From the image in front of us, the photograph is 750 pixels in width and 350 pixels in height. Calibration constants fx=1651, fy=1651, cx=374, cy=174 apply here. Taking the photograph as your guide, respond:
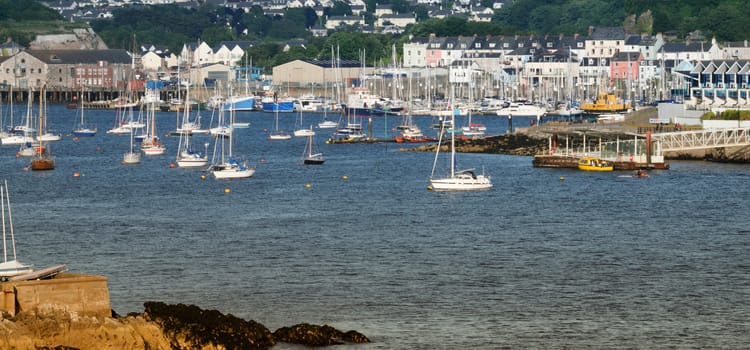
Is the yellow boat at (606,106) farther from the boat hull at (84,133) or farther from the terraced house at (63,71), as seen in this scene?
the terraced house at (63,71)

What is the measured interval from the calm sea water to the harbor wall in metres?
5.19

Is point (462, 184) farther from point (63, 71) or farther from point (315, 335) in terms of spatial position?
point (63, 71)

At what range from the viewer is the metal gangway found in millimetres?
61594

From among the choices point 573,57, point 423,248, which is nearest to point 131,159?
point 423,248

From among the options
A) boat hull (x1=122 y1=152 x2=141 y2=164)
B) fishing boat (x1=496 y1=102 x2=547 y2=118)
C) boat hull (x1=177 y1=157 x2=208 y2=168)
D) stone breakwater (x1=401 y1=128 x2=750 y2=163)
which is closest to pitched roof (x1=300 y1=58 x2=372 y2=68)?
fishing boat (x1=496 y1=102 x2=547 y2=118)

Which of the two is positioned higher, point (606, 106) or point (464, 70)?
point (464, 70)

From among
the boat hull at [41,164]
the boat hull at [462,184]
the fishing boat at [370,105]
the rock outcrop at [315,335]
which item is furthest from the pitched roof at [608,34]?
the rock outcrop at [315,335]

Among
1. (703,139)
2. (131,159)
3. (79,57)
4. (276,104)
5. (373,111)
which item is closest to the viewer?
(703,139)

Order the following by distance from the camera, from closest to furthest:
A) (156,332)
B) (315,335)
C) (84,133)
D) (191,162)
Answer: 1. (156,332)
2. (315,335)
3. (191,162)
4. (84,133)

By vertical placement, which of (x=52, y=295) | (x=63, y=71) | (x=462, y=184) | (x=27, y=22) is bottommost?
(x=52, y=295)

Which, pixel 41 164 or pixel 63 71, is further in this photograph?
pixel 63 71

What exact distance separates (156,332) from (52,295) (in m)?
1.59

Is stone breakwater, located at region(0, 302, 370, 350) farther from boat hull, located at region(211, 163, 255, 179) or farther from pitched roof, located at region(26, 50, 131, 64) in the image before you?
pitched roof, located at region(26, 50, 131, 64)

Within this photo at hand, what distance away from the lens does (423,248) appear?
123 feet
